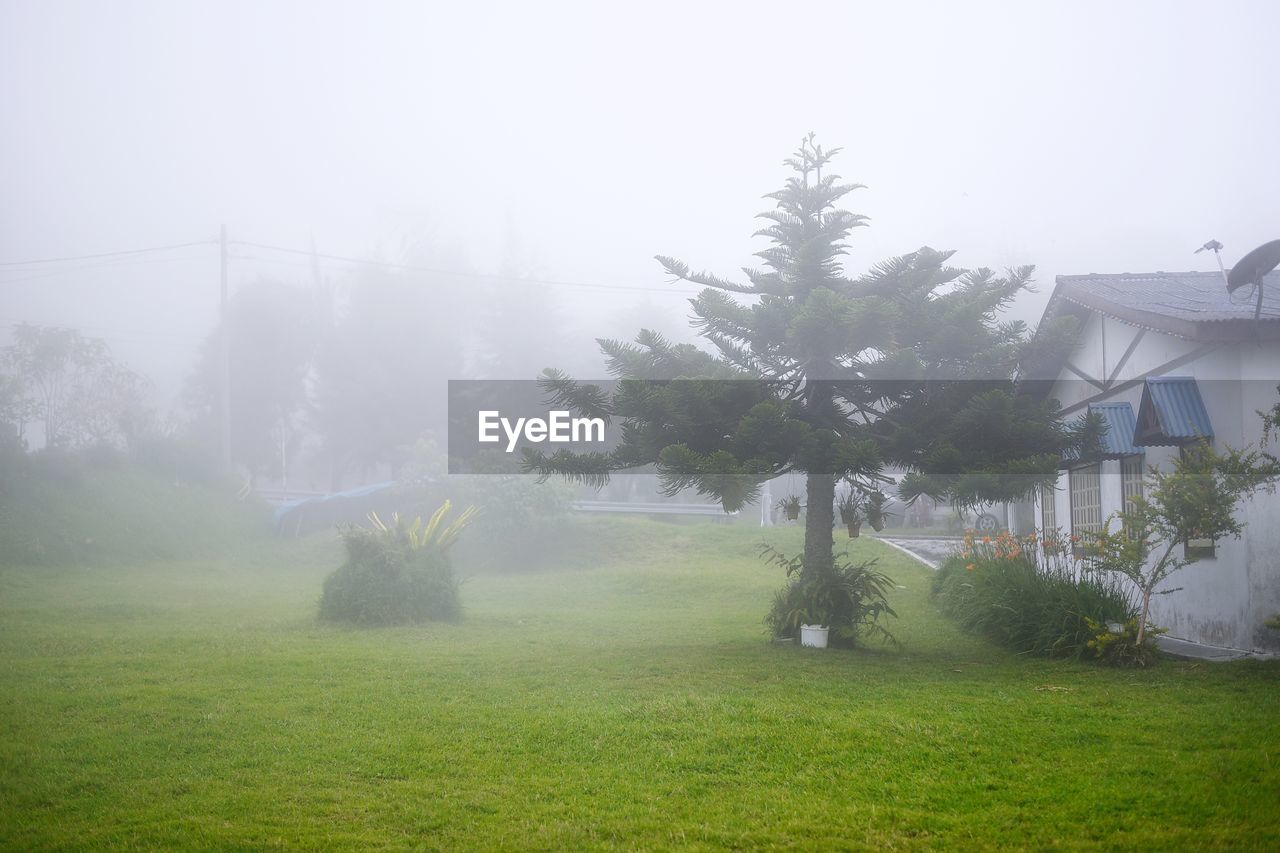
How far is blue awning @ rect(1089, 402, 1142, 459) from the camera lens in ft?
33.0

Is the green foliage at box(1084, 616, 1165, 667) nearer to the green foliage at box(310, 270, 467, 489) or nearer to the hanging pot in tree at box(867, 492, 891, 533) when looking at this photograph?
the hanging pot in tree at box(867, 492, 891, 533)

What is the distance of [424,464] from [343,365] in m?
14.4

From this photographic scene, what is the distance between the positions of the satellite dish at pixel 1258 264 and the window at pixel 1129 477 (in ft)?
7.92

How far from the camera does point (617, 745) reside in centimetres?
567

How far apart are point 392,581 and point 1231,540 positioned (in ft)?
28.9

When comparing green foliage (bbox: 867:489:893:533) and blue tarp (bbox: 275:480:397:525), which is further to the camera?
blue tarp (bbox: 275:480:397:525)

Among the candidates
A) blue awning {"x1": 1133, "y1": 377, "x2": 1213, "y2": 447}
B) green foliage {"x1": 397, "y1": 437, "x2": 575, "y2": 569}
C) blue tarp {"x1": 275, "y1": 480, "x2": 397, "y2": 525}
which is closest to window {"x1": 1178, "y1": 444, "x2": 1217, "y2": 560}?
blue awning {"x1": 1133, "y1": 377, "x2": 1213, "y2": 447}

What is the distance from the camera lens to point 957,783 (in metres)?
4.80

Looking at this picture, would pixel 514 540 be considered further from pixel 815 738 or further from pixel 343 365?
pixel 343 365

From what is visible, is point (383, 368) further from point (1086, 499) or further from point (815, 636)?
point (815, 636)

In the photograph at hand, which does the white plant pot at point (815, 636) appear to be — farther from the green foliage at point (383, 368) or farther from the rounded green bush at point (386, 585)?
the green foliage at point (383, 368)

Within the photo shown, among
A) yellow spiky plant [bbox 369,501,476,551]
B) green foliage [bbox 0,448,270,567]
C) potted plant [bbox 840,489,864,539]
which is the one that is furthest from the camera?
green foliage [bbox 0,448,270,567]

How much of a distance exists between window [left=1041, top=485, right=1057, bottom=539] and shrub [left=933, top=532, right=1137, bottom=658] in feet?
7.08

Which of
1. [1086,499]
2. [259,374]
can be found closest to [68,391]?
[259,374]
